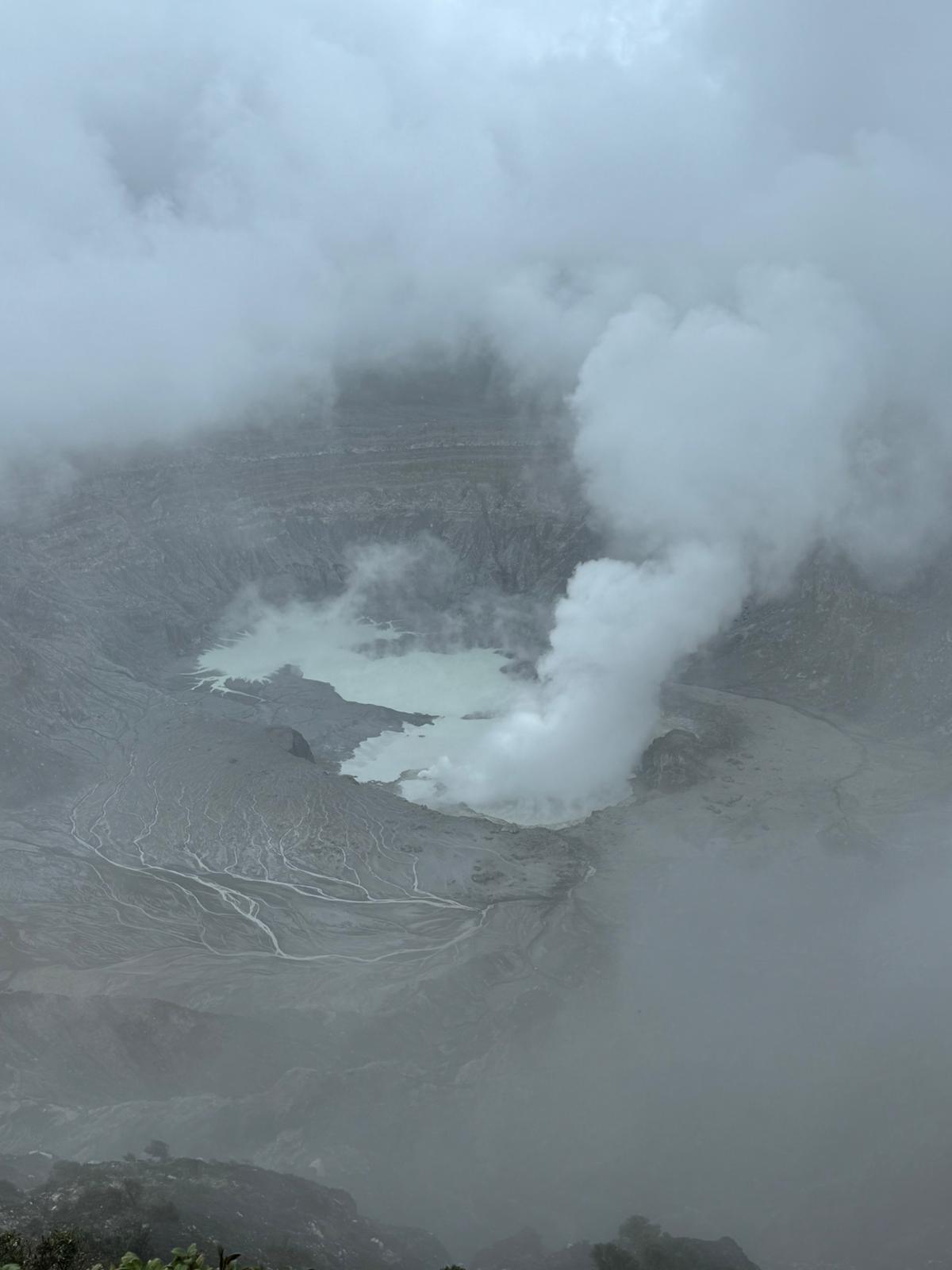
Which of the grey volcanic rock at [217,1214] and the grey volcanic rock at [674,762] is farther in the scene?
the grey volcanic rock at [674,762]

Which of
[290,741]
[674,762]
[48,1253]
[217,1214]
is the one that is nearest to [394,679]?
[290,741]

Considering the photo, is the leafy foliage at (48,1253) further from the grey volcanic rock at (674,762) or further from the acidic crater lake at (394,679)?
the grey volcanic rock at (674,762)

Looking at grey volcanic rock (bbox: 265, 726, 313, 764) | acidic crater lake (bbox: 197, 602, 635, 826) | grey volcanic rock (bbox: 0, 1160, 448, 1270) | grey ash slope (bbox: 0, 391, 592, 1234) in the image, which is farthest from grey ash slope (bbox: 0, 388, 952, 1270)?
grey volcanic rock (bbox: 0, 1160, 448, 1270)

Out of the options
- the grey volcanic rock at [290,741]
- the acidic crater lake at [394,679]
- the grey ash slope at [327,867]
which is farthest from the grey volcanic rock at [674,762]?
the grey volcanic rock at [290,741]

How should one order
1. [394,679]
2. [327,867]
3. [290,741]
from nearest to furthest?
[327,867] < [290,741] < [394,679]

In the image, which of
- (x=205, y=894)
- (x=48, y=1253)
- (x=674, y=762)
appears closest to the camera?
(x=48, y=1253)

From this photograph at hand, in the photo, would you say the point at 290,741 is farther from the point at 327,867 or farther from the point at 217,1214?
the point at 217,1214

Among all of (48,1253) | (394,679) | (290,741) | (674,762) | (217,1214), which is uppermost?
(394,679)

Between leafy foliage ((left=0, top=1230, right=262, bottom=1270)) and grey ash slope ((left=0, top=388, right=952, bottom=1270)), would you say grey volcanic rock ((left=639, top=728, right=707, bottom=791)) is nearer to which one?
grey ash slope ((left=0, top=388, right=952, bottom=1270))
